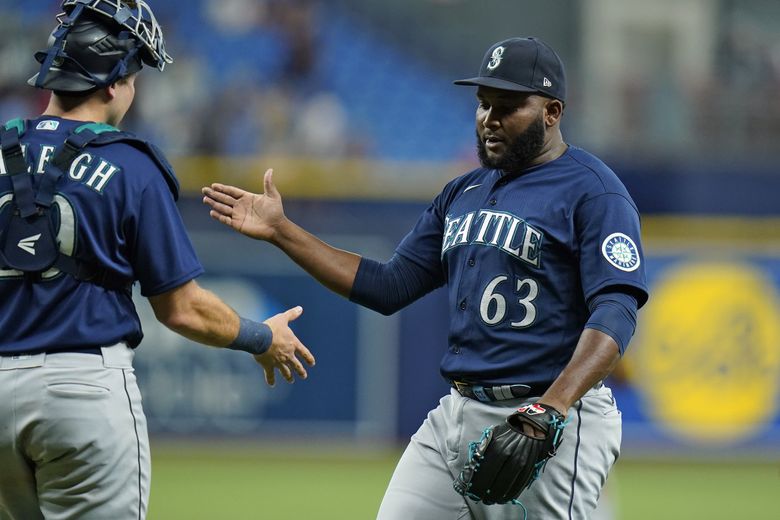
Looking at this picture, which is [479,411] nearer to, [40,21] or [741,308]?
[741,308]

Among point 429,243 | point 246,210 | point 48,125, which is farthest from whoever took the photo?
point 429,243

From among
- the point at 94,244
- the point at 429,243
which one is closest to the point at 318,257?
the point at 429,243

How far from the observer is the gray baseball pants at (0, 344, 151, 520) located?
3865 millimetres

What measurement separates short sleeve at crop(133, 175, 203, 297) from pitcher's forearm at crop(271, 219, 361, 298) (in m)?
0.79

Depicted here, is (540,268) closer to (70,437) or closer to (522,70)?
(522,70)

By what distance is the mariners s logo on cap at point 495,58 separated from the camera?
4.46m

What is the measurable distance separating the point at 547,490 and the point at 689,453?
288 inches

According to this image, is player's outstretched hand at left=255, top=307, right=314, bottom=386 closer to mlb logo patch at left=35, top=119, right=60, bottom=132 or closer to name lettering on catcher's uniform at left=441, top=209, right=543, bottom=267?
name lettering on catcher's uniform at left=441, top=209, right=543, bottom=267

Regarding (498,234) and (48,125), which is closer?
(48,125)

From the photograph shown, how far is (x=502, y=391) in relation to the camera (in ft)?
14.3

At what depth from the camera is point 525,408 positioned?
13.2ft

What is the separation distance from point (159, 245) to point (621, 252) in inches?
59.7

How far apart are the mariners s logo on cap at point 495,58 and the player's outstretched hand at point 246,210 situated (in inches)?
37.1

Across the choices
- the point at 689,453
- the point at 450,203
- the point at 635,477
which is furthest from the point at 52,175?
the point at 689,453
